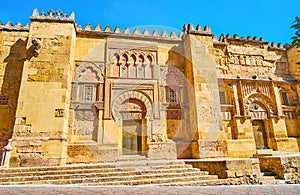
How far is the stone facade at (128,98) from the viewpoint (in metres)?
6.87

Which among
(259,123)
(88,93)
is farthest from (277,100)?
(88,93)

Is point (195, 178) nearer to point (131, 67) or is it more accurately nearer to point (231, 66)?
point (131, 67)

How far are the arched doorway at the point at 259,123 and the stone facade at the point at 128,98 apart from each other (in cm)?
5

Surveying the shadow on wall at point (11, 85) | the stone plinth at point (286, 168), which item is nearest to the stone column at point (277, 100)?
the stone plinth at point (286, 168)

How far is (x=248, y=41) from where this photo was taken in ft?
35.1

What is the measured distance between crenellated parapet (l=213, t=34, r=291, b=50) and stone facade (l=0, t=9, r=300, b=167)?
0.38 metres

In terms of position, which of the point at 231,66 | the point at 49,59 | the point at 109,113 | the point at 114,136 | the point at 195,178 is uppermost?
the point at 231,66

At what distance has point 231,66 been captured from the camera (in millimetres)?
10125

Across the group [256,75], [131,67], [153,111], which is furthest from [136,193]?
[256,75]

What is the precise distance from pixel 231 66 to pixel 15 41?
1045cm

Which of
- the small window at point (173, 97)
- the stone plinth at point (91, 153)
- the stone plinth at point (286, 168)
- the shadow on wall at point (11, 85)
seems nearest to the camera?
the stone plinth at point (286, 168)

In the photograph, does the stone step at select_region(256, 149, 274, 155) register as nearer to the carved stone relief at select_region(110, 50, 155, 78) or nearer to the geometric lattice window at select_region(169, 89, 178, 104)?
the geometric lattice window at select_region(169, 89, 178, 104)

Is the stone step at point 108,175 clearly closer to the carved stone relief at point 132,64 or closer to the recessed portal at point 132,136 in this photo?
the recessed portal at point 132,136

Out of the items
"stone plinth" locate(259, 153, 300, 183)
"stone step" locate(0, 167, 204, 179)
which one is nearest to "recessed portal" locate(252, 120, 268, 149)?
"stone plinth" locate(259, 153, 300, 183)
